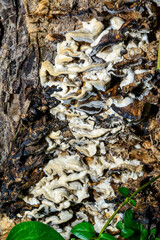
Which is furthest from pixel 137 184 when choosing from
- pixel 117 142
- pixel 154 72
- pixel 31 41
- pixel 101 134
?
pixel 31 41

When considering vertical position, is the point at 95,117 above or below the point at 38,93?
below

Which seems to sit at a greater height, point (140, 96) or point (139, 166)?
point (140, 96)

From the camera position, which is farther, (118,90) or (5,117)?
(5,117)

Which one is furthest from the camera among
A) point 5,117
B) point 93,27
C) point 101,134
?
point 5,117

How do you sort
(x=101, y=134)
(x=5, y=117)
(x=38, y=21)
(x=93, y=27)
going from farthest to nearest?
(x=5, y=117), (x=101, y=134), (x=38, y=21), (x=93, y=27)

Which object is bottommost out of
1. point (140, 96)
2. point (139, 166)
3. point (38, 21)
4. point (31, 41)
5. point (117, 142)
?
point (139, 166)

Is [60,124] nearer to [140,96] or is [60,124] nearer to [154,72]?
[140,96]
